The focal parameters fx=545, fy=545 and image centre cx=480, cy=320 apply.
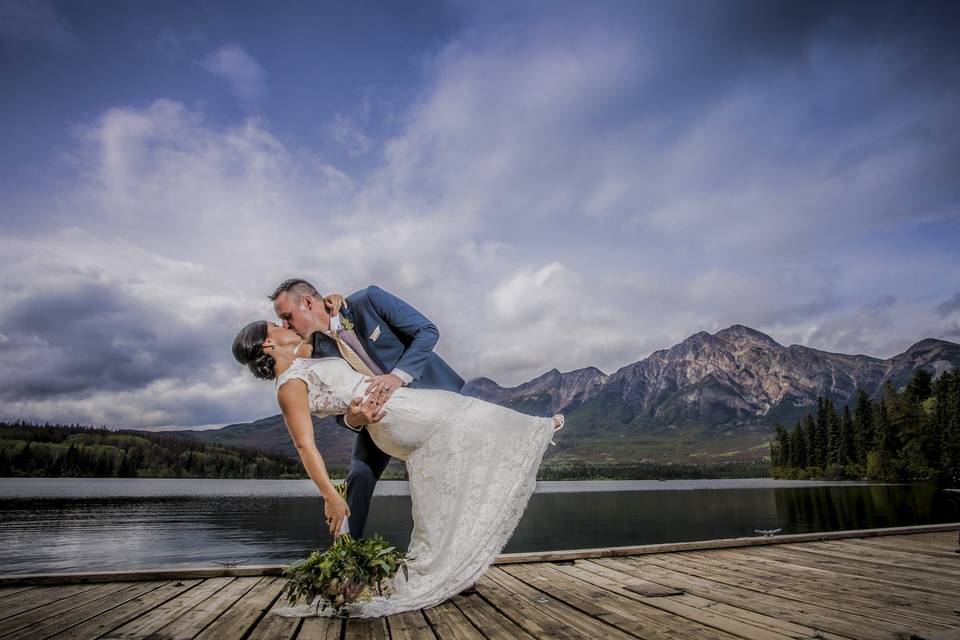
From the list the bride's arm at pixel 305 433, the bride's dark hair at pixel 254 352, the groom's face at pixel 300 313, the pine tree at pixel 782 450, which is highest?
the groom's face at pixel 300 313

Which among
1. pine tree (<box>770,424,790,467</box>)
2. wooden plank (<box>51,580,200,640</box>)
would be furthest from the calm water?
pine tree (<box>770,424,790,467</box>)

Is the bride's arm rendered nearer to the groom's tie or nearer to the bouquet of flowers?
the bouquet of flowers

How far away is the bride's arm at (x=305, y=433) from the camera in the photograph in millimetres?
3793

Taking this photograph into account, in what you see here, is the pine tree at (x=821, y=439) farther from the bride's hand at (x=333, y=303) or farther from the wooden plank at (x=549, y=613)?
the bride's hand at (x=333, y=303)

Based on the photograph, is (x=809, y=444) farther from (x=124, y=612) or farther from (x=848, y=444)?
(x=124, y=612)

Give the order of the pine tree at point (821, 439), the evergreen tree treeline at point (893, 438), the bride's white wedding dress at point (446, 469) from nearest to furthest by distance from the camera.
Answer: the bride's white wedding dress at point (446, 469) < the evergreen tree treeline at point (893, 438) < the pine tree at point (821, 439)

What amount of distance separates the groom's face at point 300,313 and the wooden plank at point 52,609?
2462mm

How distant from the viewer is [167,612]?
3801 millimetres

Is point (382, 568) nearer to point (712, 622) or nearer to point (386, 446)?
point (386, 446)

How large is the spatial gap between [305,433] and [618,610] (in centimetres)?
252

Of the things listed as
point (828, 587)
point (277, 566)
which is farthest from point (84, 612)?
point (828, 587)

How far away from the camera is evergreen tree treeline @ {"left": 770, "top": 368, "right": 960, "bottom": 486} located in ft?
268

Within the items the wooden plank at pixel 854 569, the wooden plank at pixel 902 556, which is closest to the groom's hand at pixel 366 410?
the wooden plank at pixel 854 569

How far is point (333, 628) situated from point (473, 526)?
1.14 metres
